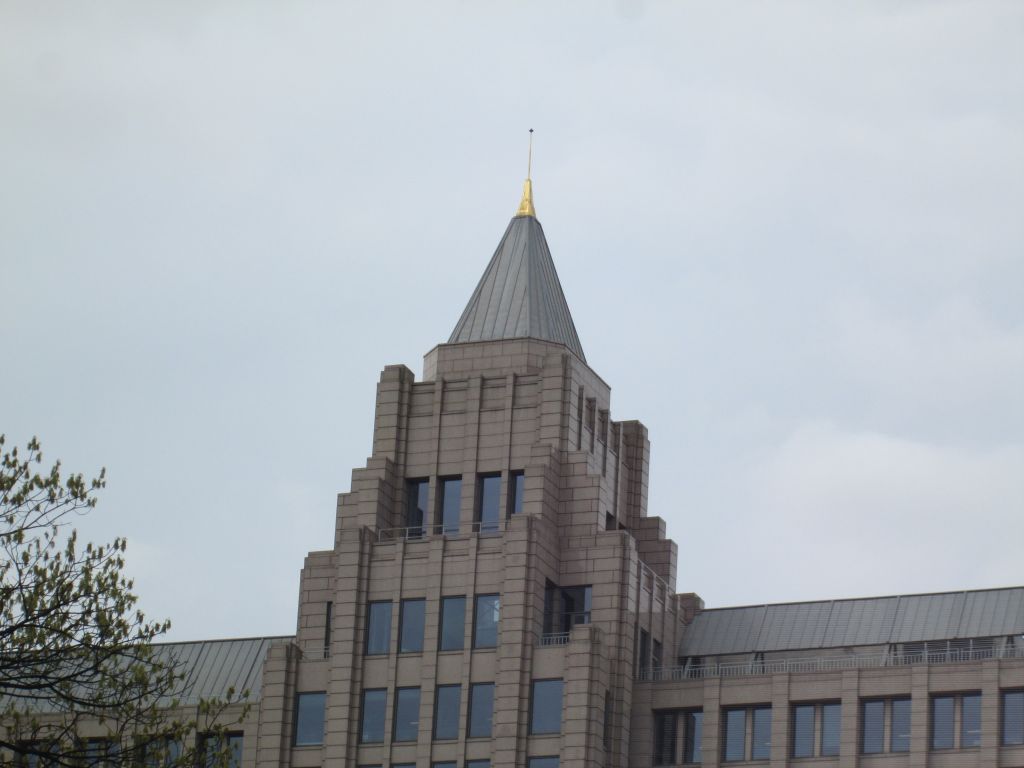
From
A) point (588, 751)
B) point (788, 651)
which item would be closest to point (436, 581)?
point (588, 751)

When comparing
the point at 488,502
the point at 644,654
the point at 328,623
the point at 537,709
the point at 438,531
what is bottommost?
the point at 537,709

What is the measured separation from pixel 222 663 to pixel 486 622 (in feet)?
63.7

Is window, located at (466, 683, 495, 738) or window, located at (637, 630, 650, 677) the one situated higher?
window, located at (637, 630, 650, 677)

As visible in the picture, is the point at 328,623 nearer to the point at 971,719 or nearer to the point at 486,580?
the point at 486,580

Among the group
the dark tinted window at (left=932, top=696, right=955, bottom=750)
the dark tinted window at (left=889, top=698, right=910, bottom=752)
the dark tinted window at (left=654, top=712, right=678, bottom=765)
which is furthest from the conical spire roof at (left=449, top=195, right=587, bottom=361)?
the dark tinted window at (left=932, top=696, right=955, bottom=750)

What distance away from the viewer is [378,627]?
89.2m

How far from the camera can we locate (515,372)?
93.2m

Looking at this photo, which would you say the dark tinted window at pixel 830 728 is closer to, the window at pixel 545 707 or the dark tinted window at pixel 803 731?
the dark tinted window at pixel 803 731

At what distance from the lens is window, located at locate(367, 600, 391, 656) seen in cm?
8881

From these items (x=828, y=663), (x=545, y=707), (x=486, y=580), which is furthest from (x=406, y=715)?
(x=828, y=663)

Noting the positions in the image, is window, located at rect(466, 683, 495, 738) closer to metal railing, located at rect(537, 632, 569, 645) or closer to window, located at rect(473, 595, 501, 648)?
window, located at rect(473, 595, 501, 648)

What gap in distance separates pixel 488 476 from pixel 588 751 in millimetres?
15012

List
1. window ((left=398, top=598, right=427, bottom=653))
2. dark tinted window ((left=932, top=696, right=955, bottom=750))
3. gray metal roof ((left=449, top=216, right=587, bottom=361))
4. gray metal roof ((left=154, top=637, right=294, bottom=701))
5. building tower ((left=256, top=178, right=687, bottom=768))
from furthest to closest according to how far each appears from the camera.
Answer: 1. gray metal roof ((left=154, top=637, right=294, bottom=701))
2. gray metal roof ((left=449, top=216, right=587, bottom=361))
3. window ((left=398, top=598, right=427, bottom=653))
4. building tower ((left=256, top=178, right=687, bottom=768))
5. dark tinted window ((left=932, top=696, right=955, bottom=750))

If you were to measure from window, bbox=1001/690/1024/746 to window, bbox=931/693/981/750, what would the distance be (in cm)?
107
